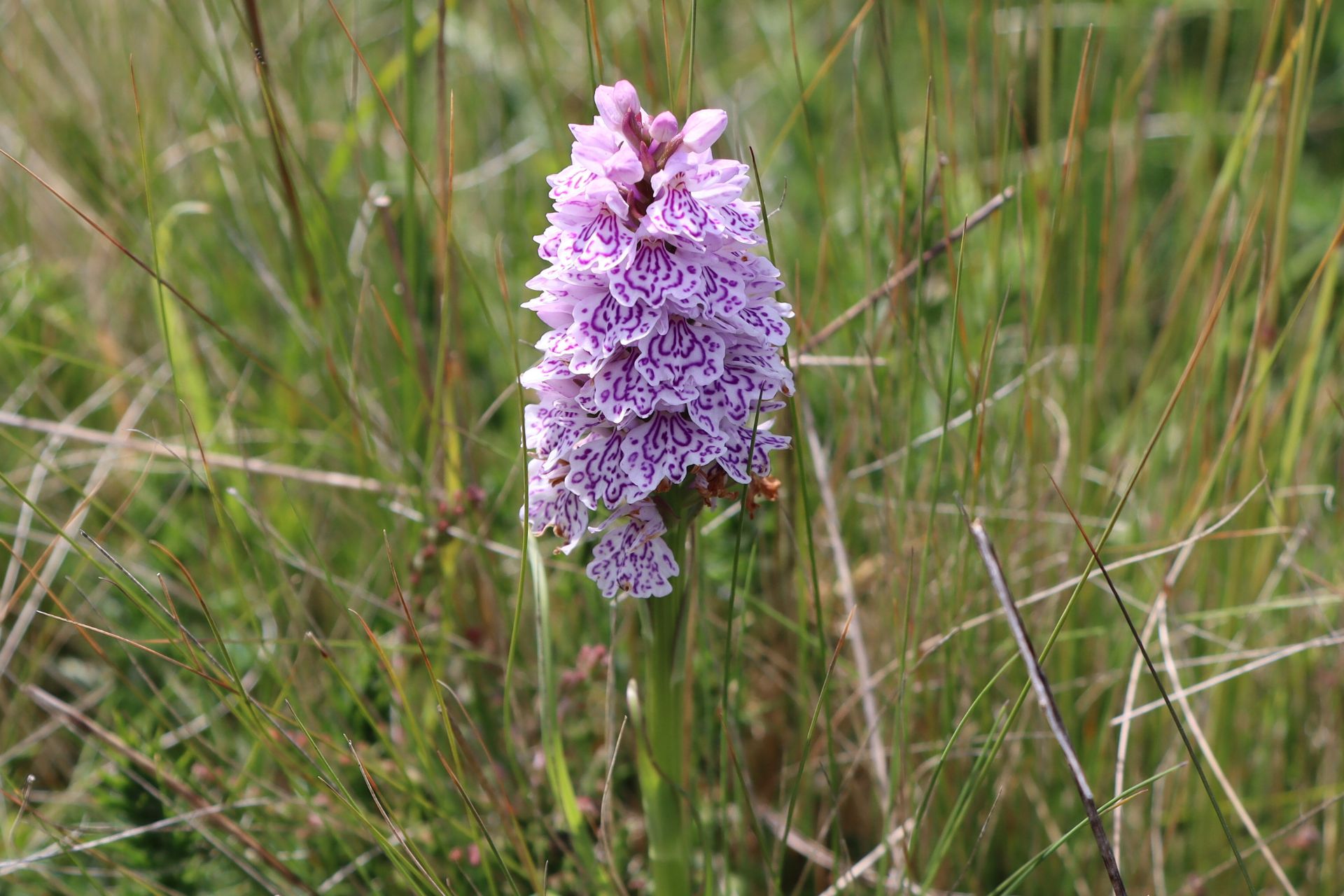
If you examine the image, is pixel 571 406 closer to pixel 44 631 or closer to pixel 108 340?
pixel 44 631

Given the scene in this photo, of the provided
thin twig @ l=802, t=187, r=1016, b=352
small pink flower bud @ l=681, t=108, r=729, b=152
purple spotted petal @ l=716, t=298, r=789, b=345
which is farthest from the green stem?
thin twig @ l=802, t=187, r=1016, b=352

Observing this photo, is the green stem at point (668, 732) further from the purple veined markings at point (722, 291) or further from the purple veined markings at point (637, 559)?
the purple veined markings at point (722, 291)

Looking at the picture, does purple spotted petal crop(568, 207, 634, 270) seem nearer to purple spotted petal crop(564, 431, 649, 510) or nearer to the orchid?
the orchid

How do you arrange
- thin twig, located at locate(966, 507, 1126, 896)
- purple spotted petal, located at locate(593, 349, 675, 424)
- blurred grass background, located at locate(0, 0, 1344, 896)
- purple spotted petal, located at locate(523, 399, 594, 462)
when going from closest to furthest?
1. thin twig, located at locate(966, 507, 1126, 896)
2. purple spotted petal, located at locate(593, 349, 675, 424)
3. purple spotted petal, located at locate(523, 399, 594, 462)
4. blurred grass background, located at locate(0, 0, 1344, 896)

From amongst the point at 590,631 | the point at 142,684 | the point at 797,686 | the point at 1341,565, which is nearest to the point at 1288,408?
the point at 1341,565

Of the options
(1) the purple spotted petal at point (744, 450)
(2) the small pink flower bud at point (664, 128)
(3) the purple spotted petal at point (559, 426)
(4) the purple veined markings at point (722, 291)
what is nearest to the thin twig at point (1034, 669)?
(1) the purple spotted petal at point (744, 450)

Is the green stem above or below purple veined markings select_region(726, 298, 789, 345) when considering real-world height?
below
